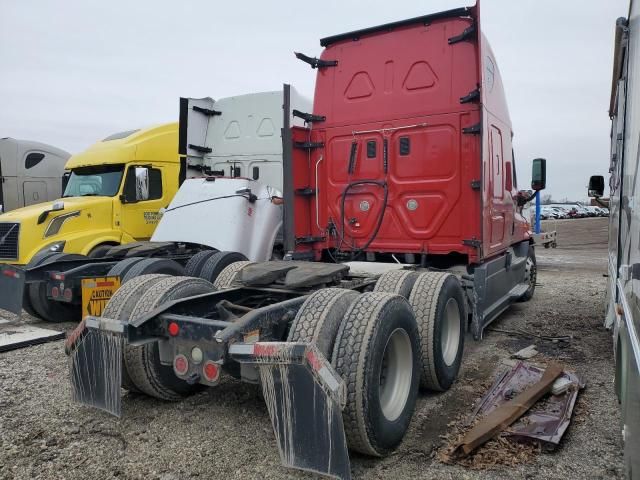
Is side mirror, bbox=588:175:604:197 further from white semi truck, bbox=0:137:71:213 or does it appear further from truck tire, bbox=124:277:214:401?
white semi truck, bbox=0:137:71:213

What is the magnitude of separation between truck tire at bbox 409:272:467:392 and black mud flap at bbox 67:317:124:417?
2.26 m

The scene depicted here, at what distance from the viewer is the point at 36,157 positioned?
16.0 metres

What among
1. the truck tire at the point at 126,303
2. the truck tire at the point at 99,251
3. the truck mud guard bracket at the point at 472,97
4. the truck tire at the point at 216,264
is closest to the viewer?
the truck tire at the point at 126,303

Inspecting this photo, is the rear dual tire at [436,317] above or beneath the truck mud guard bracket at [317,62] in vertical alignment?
beneath

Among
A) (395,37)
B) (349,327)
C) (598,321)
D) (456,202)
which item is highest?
(395,37)

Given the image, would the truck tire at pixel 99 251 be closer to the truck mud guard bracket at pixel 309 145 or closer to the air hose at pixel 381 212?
the truck mud guard bracket at pixel 309 145

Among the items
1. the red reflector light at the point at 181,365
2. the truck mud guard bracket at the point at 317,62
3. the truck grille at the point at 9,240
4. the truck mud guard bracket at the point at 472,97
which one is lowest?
the red reflector light at the point at 181,365

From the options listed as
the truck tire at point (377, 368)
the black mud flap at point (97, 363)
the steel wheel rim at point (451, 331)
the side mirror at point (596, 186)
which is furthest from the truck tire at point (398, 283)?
the side mirror at point (596, 186)

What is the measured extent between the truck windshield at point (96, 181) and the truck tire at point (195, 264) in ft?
10.1

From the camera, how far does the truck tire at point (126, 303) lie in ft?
12.1

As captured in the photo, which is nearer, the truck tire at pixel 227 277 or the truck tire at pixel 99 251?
the truck tire at pixel 227 277

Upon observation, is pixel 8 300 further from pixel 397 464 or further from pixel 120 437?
pixel 397 464

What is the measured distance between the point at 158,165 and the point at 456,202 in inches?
233

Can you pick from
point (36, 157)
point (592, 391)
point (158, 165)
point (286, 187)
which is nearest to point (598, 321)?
point (592, 391)
